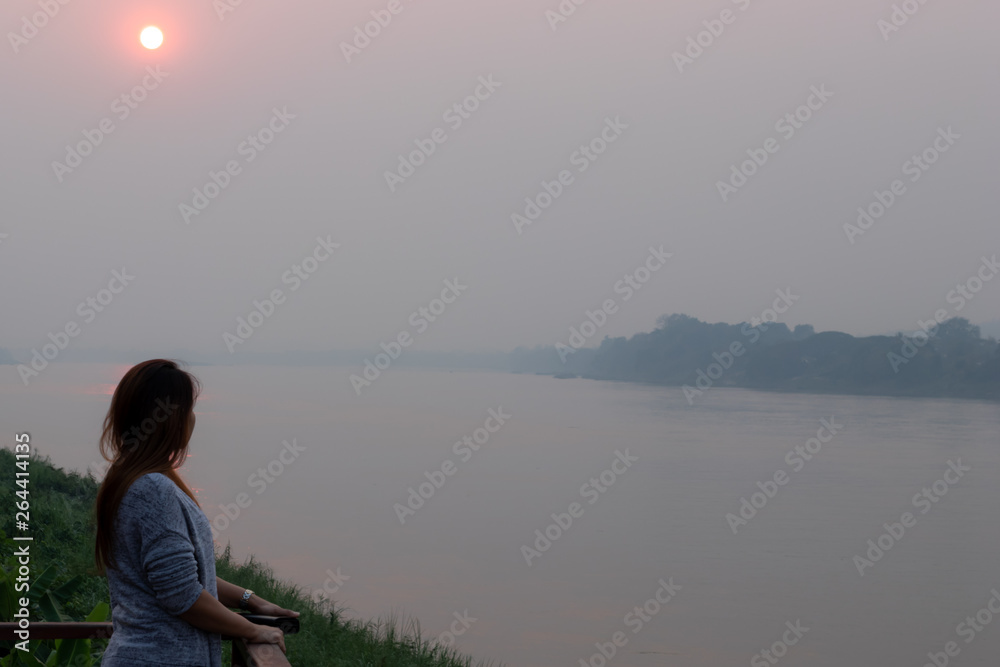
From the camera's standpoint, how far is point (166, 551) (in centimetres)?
250

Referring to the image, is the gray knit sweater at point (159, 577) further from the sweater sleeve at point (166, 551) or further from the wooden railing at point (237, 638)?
the wooden railing at point (237, 638)

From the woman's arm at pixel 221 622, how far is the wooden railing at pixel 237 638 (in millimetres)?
31

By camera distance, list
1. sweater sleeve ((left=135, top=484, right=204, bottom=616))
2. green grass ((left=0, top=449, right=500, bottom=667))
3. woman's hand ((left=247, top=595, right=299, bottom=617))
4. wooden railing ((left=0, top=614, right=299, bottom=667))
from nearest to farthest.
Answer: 1. sweater sleeve ((left=135, top=484, right=204, bottom=616))
2. wooden railing ((left=0, top=614, right=299, bottom=667))
3. woman's hand ((left=247, top=595, right=299, bottom=617))
4. green grass ((left=0, top=449, right=500, bottom=667))

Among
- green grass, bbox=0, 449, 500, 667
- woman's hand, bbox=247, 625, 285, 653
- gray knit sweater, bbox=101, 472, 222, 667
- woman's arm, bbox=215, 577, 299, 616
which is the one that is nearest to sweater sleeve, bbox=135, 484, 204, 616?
gray knit sweater, bbox=101, 472, 222, 667

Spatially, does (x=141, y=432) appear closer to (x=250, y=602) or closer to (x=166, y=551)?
(x=166, y=551)

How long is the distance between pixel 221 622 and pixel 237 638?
0.16 meters

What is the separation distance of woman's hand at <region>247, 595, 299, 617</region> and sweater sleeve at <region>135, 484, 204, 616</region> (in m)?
0.39

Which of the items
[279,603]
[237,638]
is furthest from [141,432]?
[279,603]

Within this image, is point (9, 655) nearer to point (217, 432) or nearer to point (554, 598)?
point (554, 598)

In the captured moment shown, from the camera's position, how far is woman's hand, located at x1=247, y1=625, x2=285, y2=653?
2.67 meters

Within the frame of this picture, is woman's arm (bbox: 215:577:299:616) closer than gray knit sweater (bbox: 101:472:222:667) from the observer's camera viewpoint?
No

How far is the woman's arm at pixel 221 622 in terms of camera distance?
256cm

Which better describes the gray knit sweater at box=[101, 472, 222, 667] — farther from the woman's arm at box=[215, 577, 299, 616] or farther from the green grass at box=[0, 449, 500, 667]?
the green grass at box=[0, 449, 500, 667]

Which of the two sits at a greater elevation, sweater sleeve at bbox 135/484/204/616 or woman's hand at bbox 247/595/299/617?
sweater sleeve at bbox 135/484/204/616
